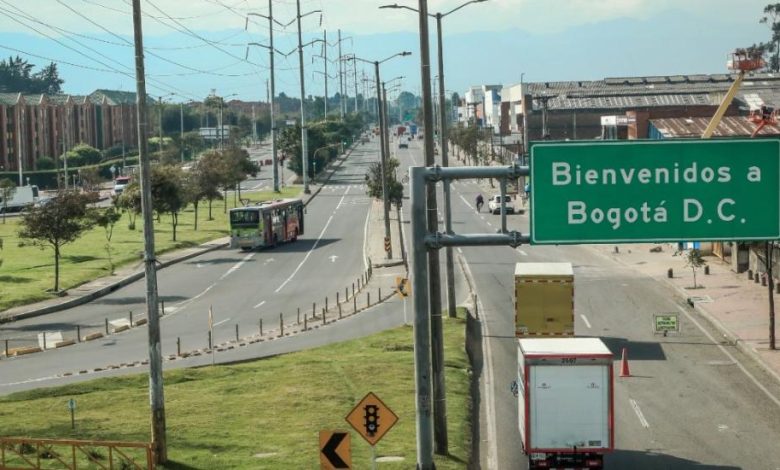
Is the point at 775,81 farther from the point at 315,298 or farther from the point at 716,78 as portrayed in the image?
the point at 315,298

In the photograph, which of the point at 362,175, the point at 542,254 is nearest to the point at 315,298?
the point at 542,254

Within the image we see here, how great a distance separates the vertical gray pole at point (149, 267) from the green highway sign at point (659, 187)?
335 inches

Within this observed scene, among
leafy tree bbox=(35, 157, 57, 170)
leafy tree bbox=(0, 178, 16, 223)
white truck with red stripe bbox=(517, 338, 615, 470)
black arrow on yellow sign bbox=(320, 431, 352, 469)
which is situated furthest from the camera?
leafy tree bbox=(35, 157, 57, 170)

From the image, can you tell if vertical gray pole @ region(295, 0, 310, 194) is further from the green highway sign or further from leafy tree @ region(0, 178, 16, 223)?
the green highway sign

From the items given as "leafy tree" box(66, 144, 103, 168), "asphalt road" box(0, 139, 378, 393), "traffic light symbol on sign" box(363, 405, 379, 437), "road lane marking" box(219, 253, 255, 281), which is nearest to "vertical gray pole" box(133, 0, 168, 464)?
"traffic light symbol on sign" box(363, 405, 379, 437)

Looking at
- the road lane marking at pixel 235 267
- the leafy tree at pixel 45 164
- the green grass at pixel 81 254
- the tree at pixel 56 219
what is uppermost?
the leafy tree at pixel 45 164

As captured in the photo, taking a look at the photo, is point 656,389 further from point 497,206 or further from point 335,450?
point 497,206

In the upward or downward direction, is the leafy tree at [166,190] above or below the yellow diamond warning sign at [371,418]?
above

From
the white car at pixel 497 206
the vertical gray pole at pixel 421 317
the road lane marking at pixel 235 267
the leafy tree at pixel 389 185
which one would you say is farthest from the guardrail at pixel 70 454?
the white car at pixel 497 206

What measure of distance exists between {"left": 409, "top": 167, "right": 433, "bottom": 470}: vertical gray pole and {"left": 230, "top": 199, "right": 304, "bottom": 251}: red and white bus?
53.6m

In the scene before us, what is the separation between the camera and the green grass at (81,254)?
57.3 meters

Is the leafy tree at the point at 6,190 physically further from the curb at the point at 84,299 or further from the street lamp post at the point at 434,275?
the street lamp post at the point at 434,275

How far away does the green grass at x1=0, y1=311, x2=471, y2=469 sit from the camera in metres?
24.6

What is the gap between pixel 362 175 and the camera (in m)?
150
